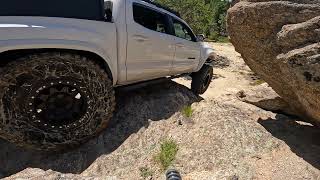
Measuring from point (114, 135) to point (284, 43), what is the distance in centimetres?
314

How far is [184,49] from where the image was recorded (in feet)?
25.6

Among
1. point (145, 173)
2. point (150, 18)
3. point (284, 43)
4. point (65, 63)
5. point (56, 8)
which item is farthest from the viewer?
point (150, 18)

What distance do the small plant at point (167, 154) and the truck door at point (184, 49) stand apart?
7.62 ft

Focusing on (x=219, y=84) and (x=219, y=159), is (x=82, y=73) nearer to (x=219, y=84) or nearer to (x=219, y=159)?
(x=219, y=159)

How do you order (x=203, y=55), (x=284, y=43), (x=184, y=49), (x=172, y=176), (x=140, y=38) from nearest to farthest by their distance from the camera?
1. (x=172, y=176)
2. (x=284, y=43)
3. (x=140, y=38)
4. (x=184, y=49)
5. (x=203, y=55)

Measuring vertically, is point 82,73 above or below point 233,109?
above

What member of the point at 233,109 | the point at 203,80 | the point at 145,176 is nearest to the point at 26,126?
the point at 145,176

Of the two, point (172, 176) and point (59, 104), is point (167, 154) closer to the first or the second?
point (172, 176)

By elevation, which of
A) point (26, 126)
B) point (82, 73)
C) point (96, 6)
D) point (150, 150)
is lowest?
point (150, 150)

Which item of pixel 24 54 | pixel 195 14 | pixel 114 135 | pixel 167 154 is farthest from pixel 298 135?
pixel 195 14

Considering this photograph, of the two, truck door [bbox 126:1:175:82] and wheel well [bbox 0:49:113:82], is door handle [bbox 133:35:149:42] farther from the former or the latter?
wheel well [bbox 0:49:113:82]

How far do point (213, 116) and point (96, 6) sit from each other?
2.79 metres

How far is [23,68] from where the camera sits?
15.4ft

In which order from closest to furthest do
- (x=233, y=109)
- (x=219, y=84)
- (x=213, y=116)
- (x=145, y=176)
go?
1. (x=145, y=176)
2. (x=213, y=116)
3. (x=233, y=109)
4. (x=219, y=84)
